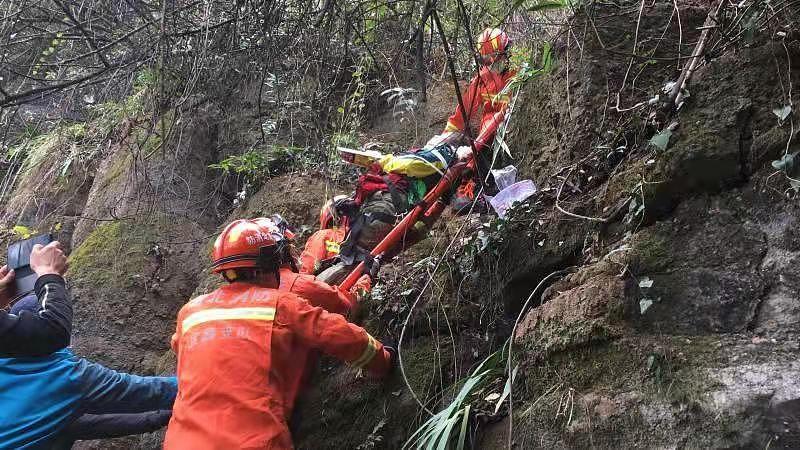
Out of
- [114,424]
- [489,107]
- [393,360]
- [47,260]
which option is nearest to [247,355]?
[393,360]

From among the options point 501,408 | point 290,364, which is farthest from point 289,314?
point 501,408

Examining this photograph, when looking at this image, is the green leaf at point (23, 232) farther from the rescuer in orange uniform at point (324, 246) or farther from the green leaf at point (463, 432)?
the green leaf at point (463, 432)

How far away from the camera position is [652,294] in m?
2.16

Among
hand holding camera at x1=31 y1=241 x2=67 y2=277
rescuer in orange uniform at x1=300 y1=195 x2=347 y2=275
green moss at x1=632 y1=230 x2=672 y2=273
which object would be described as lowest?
rescuer in orange uniform at x1=300 y1=195 x2=347 y2=275

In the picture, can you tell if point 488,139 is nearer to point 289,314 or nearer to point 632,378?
point 289,314

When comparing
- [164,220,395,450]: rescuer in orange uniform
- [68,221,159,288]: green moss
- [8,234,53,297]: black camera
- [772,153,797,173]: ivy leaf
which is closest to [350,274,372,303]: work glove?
[164,220,395,450]: rescuer in orange uniform

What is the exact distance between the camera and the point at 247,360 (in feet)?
10.0

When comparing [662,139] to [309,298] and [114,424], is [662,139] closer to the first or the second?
[309,298]

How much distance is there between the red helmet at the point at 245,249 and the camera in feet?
11.1

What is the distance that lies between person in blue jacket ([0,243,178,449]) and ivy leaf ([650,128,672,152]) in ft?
10.3

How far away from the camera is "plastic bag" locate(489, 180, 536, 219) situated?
10.1 ft

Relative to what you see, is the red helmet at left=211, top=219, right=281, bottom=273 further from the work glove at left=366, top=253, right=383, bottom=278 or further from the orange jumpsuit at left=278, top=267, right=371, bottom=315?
the work glove at left=366, top=253, right=383, bottom=278

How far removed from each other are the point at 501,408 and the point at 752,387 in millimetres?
1050

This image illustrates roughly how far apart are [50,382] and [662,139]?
341 centimetres
